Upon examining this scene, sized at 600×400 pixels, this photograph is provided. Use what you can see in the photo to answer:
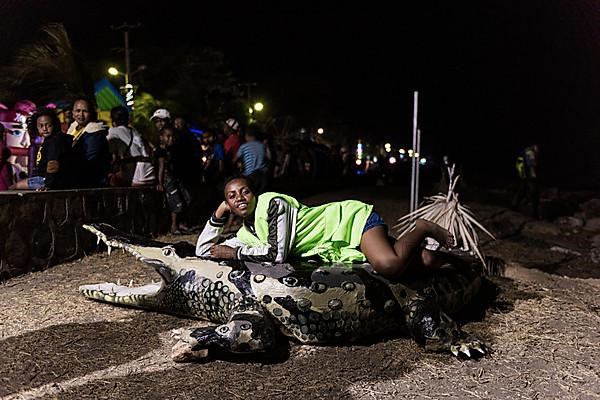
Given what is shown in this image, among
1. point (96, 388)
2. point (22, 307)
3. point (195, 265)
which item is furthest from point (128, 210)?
point (96, 388)

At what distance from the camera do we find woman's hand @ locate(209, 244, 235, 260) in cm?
525

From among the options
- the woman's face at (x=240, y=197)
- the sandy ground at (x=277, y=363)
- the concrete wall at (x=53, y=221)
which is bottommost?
the sandy ground at (x=277, y=363)

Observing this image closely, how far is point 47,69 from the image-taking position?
13.7m

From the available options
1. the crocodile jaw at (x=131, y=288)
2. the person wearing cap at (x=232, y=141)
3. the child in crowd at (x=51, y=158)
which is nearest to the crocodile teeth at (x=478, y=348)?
the crocodile jaw at (x=131, y=288)

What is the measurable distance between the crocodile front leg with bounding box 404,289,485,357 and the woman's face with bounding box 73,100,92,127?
481 centimetres

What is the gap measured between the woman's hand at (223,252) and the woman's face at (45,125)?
303 centimetres

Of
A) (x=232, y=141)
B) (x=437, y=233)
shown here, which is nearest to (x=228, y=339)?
(x=437, y=233)

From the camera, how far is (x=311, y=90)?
5006 cm

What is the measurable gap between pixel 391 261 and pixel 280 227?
889mm

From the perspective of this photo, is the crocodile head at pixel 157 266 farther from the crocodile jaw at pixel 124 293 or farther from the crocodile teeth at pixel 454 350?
the crocodile teeth at pixel 454 350

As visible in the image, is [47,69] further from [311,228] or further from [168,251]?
[311,228]

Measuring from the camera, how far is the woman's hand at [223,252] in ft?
17.2

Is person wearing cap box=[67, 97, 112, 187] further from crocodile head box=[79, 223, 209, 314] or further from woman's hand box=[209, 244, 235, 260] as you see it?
woman's hand box=[209, 244, 235, 260]

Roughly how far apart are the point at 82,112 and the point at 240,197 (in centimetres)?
359
